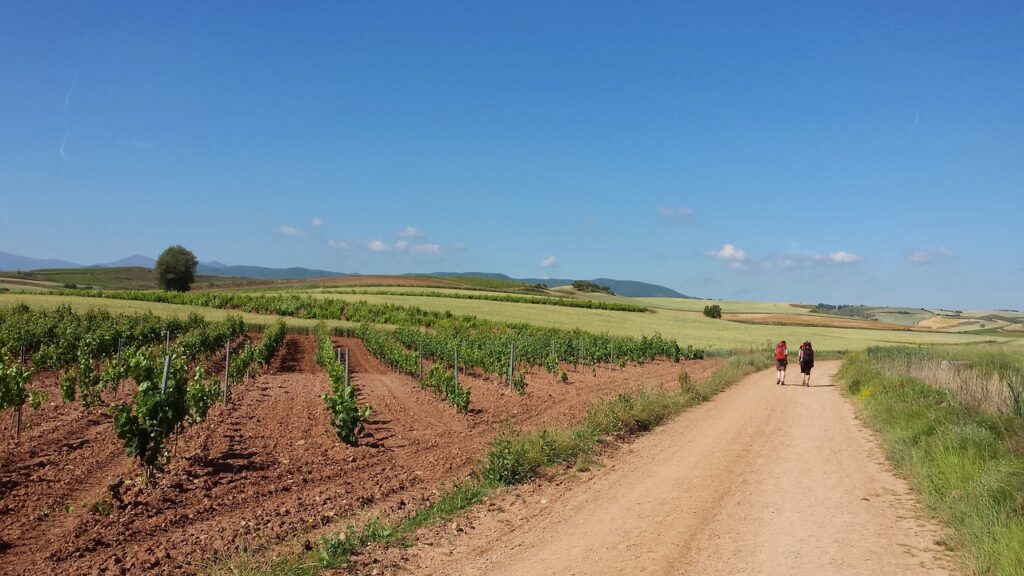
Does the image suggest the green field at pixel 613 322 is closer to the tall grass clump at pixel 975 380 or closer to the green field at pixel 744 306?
the tall grass clump at pixel 975 380

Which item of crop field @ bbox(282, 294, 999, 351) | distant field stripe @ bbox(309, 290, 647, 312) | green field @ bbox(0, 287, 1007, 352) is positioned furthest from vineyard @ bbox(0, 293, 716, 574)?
distant field stripe @ bbox(309, 290, 647, 312)

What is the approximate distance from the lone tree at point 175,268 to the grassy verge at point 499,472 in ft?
316

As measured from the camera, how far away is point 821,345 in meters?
56.2

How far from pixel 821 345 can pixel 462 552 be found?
5651 centimetres

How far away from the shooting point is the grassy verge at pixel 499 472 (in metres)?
6.50

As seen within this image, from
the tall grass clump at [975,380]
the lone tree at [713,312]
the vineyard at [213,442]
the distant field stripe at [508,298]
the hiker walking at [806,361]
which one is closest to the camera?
the vineyard at [213,442]

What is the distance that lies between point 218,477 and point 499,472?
432 cm

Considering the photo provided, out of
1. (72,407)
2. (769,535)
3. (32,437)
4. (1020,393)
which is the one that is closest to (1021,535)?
(769,535)

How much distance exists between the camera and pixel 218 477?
9812mm

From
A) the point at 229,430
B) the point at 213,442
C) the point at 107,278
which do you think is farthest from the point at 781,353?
the point at 107,278

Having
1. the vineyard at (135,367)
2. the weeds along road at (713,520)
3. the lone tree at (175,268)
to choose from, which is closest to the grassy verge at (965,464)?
the weeds along road at (713,520)

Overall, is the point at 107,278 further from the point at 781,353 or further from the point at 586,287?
the point at 781,353

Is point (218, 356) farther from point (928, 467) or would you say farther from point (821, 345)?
point (821, 345)

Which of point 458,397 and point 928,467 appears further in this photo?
point 458,397
